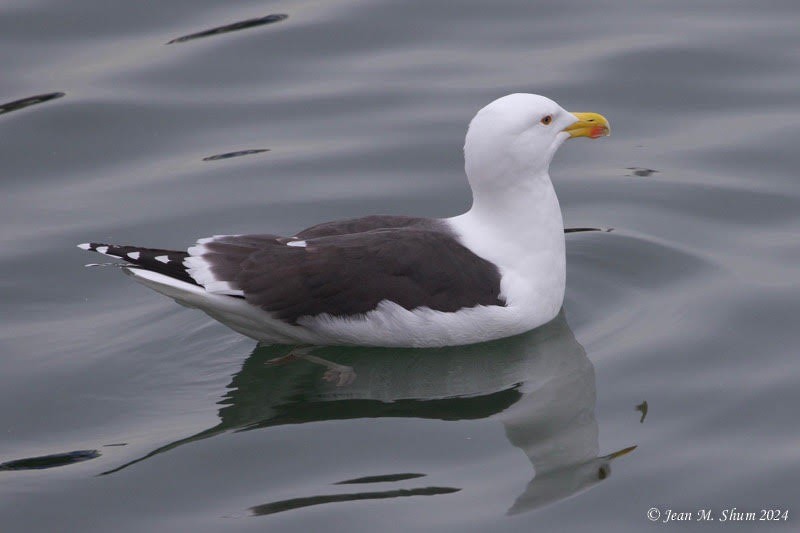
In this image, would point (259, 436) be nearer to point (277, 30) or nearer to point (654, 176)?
point (654, 176)

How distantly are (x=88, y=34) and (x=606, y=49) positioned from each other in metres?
5.27

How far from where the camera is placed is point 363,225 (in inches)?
360

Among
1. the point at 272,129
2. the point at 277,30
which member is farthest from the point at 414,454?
the point at 277,30

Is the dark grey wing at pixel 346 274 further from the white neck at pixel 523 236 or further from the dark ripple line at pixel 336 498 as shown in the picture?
the dark ripple line at pixel 336 498

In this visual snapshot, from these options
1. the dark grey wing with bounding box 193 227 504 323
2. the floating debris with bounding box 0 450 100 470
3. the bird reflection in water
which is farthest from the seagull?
the floating debris with bounding box 0 450 100 470

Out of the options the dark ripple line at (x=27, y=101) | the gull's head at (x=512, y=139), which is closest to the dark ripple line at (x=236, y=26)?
the dark ripple line at (x=27, y=101)

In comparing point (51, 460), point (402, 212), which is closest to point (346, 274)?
point (51, 460)

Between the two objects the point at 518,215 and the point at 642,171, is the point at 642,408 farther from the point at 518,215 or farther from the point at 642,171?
the point at 642,171

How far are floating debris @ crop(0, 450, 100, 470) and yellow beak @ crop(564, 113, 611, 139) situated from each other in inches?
150

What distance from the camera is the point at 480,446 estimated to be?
8.02 m

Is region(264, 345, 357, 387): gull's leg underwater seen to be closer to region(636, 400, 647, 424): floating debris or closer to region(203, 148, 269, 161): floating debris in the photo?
region(636, 400, 647, 424): floating debris

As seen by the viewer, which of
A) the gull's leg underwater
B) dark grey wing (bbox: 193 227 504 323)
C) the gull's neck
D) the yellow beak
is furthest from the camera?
the yellow beak

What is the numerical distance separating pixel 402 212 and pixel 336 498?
158 inches

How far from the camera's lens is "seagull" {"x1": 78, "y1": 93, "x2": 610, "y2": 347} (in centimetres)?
863
